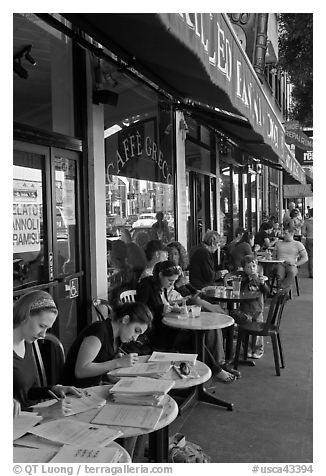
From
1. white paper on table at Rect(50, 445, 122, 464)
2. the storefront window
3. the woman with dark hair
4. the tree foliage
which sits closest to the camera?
white paper on table at Rect(50, 445, 122, 464)

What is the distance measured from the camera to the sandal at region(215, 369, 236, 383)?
5.15 metres

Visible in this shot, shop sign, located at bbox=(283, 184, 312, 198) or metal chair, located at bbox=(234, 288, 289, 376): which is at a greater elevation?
shop sign, located at bbox=(283, 184, 312, 198)

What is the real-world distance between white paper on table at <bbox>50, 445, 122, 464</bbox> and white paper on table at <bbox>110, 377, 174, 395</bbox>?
50 cm

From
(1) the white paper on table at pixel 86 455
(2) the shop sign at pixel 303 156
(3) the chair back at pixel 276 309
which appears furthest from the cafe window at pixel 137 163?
(2) the shop sign at pixel 303 156

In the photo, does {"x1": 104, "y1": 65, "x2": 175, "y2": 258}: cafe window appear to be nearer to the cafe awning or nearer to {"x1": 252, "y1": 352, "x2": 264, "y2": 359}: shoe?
the cafe awning

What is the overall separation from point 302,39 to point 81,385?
7.80 m

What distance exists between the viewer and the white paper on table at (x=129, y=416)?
231 cm

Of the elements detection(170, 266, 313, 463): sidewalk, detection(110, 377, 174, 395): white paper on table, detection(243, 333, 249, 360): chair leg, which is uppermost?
detection(110, 377, 174, 395): white paper on table

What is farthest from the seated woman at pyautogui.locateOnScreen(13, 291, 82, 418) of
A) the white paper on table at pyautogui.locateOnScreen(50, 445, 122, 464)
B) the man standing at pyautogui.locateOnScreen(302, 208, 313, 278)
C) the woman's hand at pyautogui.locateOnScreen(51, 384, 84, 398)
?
the man standing at pyautogui.locateOnScreen(302, 208, 313, 278)

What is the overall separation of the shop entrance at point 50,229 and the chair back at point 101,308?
0.19 m

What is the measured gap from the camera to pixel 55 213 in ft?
15.2

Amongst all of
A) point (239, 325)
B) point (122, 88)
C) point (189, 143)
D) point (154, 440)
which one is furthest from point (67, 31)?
point (189, 143)

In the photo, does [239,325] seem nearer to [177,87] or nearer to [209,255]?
[209,255]

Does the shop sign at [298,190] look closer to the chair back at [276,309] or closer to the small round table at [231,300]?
the small round table at [231,300]
